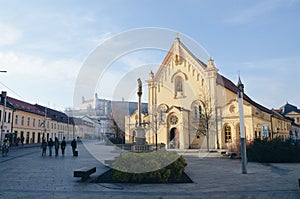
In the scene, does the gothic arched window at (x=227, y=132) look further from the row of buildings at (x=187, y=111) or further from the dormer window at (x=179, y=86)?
the dormer window at (x=179, y=86)

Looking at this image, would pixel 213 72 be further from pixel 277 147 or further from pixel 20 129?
pixel 20 129

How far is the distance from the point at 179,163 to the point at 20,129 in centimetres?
4256

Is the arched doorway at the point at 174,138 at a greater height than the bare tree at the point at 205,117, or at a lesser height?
lesser

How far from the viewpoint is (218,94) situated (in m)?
36.8

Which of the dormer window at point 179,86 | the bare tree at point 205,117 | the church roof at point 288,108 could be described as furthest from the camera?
the church roof at point 288,108

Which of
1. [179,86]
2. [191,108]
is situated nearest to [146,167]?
[191,108]

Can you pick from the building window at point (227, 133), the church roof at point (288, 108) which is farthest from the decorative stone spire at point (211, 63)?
the church roof at point (288, 108)

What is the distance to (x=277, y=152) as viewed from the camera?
17.7m

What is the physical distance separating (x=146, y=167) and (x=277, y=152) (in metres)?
12.2

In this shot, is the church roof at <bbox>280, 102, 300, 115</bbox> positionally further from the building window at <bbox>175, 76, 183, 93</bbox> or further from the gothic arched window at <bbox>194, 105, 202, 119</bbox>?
the building window at <bbox>175, 76, 183, 93</bbox>

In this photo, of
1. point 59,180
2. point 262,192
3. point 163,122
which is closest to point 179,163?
point 262,192

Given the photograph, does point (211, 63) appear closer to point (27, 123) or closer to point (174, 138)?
point (174, 138)

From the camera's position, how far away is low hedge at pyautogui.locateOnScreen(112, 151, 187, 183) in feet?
31.7

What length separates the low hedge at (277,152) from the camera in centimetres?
1764
